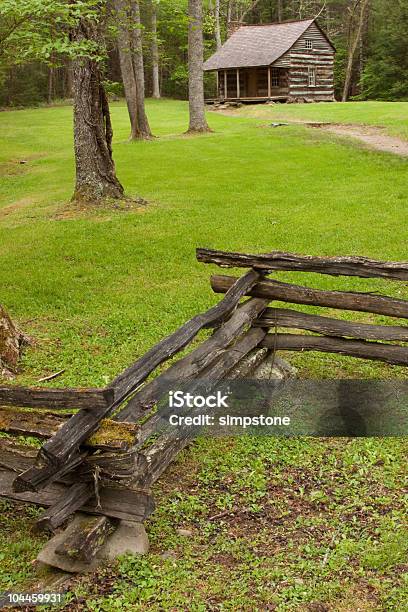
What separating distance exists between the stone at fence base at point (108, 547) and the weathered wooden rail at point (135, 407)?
47 millimetres

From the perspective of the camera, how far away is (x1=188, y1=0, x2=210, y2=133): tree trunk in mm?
22922

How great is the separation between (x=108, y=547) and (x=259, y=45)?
43.0 metres

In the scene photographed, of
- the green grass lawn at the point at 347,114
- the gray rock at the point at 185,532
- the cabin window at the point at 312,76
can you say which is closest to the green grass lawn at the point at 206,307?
the gray rock at the point at 185,532

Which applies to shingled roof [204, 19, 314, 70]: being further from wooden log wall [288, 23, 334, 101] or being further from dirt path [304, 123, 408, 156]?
dirt path [304, 123, 408, 156]

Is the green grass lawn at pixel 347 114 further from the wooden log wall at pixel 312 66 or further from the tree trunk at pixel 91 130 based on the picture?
the tree trunk at pixel 91 130

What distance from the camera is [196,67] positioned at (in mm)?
24438

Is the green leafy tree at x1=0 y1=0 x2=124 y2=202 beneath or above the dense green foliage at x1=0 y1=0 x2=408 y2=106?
beneath

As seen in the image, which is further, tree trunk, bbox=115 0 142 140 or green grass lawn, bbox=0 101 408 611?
tree trunk, bbox=115 0 142 140

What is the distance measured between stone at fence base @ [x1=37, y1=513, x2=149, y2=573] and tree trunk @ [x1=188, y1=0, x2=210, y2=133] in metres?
19.7

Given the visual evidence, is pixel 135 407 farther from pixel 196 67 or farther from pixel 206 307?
pixel 196 67

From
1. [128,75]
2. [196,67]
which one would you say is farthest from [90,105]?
[196,67]

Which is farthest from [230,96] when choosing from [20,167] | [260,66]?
[20,167]

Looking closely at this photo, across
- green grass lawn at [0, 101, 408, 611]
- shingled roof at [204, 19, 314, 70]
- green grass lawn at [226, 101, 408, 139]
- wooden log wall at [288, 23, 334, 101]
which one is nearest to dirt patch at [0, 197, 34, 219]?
green grass lawn at [0, 101, 408, 611]

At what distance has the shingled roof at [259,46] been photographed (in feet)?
138
